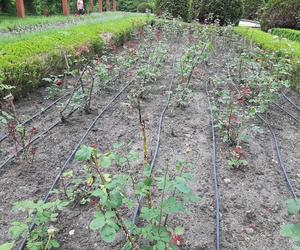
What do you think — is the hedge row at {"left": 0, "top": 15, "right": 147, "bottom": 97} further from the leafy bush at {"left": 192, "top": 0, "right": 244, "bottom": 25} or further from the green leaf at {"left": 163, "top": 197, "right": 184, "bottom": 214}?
the leafy bush at {"left": 192, "top": 0, "right": 244, "bottom": 25}

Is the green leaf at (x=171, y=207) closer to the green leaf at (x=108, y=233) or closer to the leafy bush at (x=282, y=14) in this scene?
the green leaf at (x=108, y=233)

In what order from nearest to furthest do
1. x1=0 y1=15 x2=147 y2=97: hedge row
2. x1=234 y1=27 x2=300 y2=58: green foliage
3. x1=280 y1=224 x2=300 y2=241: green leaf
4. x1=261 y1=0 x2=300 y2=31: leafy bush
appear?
x1=280 y1=224 x2=300 y2=241: green leaf, x1=0 y1=15 x2=147 y2=97: hedge row, x1=234 y1=27 x2=300 y2=58: green foliage, x1=261 y1=0 x2=300 y2=31: leafy bush

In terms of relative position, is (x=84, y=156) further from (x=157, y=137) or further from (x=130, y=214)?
(x=157, y=137)

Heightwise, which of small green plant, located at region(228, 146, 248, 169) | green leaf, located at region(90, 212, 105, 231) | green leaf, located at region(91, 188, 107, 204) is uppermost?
green leaf, located at region(91, 188, 107, 204)

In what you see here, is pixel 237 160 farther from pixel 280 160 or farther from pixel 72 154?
pixel 72 154

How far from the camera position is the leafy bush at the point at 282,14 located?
12914mm

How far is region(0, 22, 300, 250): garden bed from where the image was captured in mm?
2533

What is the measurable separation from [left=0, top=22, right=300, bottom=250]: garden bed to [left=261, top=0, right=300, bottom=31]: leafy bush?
27.7 ft

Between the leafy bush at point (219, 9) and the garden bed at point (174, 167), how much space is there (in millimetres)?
A: 9012

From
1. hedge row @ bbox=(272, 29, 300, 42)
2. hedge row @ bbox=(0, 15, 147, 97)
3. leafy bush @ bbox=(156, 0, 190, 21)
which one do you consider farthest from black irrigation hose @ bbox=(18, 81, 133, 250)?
leafy bush @ bbox=(156, 0, 190, 21)

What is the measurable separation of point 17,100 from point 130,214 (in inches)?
112

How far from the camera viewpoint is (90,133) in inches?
155

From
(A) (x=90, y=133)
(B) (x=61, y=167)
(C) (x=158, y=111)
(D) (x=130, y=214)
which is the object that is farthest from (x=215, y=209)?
(C) (x=158, y=111)

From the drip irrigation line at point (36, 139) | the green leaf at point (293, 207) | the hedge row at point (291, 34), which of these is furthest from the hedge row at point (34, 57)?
the hedge row at point (291, 34)
